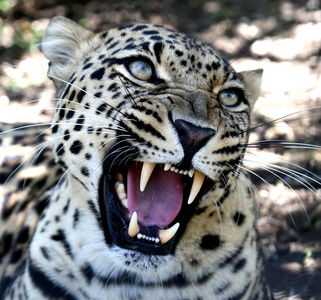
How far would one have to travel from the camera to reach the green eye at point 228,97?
11.7 ft

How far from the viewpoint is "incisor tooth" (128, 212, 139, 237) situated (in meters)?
3.06

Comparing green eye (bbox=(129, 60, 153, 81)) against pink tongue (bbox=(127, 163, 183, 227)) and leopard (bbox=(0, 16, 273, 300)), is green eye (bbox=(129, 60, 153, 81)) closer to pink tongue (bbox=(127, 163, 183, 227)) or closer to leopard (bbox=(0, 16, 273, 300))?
leopard (bbox=(0, 16, 273, 300))

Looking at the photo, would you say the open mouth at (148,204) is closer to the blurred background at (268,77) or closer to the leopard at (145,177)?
the leopard at (145,177)

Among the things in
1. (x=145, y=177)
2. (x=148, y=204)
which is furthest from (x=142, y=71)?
(x=148, y=204)

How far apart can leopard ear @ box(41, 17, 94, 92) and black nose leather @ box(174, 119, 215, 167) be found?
1298 mm

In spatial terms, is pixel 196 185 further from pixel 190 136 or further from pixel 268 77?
pixel 268 77

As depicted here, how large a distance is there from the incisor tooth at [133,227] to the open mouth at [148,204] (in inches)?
1.5

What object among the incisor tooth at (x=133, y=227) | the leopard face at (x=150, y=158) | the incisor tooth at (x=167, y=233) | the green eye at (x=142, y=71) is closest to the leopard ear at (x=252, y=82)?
the leopard face at (x=150, y=158)

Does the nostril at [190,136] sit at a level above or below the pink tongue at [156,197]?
above

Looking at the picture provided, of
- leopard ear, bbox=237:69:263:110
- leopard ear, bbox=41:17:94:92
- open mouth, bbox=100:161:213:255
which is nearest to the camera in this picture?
open mouth, bbox=100:161:213:255

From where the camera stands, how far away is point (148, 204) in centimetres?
333

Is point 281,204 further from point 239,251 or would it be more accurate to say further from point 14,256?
point 14,256

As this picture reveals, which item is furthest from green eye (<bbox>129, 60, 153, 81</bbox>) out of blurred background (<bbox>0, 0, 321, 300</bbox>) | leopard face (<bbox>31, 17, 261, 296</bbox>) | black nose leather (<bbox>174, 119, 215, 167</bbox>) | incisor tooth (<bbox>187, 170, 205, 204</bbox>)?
blurred background (<bbox>0, 0, 321, 300</bbox>)

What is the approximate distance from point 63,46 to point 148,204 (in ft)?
4.69
